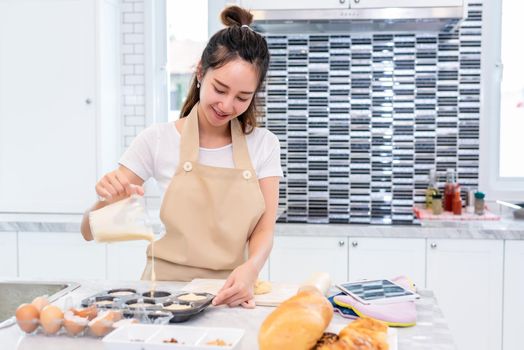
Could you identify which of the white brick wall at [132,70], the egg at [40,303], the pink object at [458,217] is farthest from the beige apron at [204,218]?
the white brick wall at [132,70]

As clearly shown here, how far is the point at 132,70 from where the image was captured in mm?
4488

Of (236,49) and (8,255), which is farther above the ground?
(236,49)

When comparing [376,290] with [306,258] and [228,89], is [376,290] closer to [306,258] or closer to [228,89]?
[228,89]

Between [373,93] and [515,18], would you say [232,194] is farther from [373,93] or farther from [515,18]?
[515,18]

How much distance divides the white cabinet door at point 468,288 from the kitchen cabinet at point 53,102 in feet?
6.89

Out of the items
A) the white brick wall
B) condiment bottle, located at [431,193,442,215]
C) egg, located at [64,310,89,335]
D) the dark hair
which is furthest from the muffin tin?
the white brick wall

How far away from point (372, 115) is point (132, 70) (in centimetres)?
164

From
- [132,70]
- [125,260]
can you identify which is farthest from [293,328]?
[132,70]

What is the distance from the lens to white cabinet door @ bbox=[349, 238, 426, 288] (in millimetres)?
3648

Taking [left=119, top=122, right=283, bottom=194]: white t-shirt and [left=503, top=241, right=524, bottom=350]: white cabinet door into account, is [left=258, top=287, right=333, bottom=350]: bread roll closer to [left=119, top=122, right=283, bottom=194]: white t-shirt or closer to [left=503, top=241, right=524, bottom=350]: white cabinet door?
[left=119, top=122, right=283, bottom=194]: white t-shirt

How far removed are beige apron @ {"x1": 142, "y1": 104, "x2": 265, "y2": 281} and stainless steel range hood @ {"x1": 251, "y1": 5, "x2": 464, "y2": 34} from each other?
1.68 metres

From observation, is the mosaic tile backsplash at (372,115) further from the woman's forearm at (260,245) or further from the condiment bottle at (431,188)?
the woman's forearm at (260,245)

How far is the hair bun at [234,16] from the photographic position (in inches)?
92.7

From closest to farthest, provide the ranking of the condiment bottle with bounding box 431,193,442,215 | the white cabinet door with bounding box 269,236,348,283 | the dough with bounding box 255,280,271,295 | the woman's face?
the dough with bounding box 255,280,271,295 → the woman's face → the white cabinet door with bounding box 269,236,348,283 → the condiment bottle with bounding box 431,193,442,215
